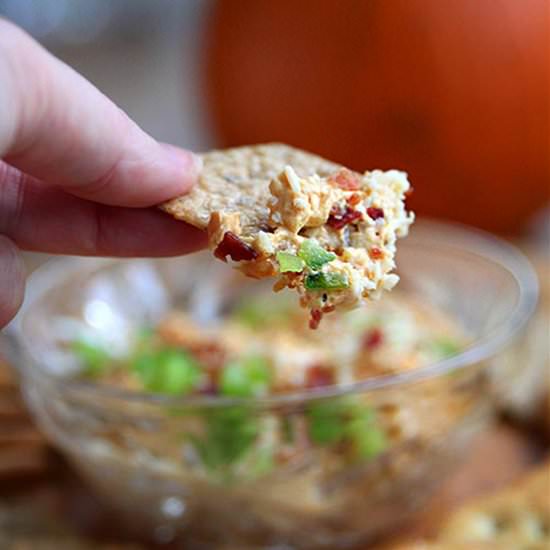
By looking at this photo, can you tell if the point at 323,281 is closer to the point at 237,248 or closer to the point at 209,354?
the point at 237,248

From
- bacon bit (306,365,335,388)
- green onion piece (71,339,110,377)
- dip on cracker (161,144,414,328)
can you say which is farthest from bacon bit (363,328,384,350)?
dip on cracker (161,144,414,328)

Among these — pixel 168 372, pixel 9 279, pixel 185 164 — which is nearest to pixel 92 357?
pixel 168 372

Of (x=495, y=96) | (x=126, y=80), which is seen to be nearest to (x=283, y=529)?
(x=495, y=96)

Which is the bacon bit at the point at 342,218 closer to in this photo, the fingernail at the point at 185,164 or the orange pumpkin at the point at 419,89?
the fingernail at the point at 185,164

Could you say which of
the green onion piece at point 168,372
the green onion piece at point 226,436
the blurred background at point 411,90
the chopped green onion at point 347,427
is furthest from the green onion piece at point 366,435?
the blurred background at point 411,90

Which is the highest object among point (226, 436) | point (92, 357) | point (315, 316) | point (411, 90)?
point (315, 316)

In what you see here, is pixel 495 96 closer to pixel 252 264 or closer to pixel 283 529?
pixel 283 529

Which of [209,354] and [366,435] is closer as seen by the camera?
[366,435]
